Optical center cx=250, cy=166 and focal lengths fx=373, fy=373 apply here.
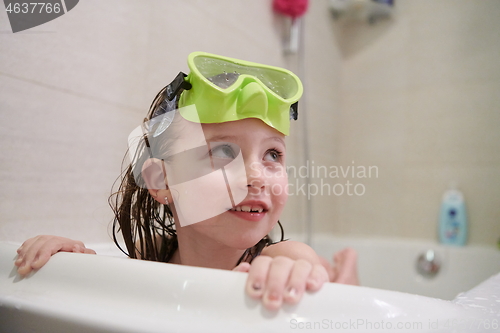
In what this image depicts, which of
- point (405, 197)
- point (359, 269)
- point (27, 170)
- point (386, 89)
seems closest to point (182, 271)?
point (27, 170)

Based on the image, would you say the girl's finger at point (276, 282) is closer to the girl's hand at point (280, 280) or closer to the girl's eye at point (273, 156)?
the girl's hand at point (280, 280)

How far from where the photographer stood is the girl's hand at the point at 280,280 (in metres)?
0.39

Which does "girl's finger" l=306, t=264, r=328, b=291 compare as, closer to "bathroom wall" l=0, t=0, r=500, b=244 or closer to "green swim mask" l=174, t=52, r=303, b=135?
"green swim mask" l=174, t=52, r=303, b=135

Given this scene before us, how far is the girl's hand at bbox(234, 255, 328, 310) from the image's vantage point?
1.27 feet

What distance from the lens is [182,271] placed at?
1.43ft

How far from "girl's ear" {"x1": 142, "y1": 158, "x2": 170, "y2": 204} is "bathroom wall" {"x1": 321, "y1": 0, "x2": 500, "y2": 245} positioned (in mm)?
1347

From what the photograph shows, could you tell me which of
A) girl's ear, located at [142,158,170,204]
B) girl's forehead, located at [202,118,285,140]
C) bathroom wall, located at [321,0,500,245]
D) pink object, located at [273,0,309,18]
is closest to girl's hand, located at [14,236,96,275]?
girl's ear, located at [142,158,170,204]

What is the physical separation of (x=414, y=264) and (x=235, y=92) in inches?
54.6

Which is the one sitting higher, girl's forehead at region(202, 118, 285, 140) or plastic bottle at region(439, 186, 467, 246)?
girl's forehead at region(202, 118, 285, 140)

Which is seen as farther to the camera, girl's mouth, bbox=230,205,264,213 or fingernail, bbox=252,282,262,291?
girl's mouth, bbox=230,205,264,213

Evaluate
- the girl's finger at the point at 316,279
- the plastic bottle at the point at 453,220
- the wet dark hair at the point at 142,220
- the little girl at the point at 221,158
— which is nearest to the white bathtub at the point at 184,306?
the girl's finger at the point at 316,279

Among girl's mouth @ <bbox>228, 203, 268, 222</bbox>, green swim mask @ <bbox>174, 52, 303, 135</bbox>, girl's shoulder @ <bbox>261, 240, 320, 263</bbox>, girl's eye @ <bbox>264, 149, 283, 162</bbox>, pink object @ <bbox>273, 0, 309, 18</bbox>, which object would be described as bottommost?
girl's shoulder @ <bbox>261, 240, 320, 263</bbox>

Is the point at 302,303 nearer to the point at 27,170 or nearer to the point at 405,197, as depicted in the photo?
the point at 27,170

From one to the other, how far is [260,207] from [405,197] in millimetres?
1420
